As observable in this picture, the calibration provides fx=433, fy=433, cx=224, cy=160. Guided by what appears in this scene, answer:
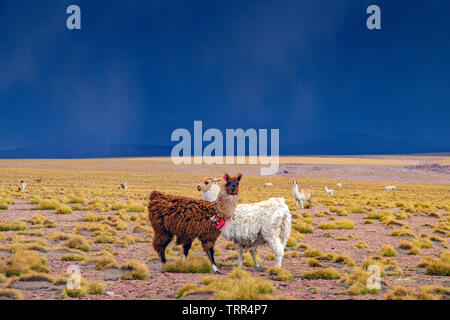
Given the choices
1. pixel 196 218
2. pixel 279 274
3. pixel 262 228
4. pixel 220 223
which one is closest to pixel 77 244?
pixel 196 218

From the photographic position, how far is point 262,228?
8523 millimetres

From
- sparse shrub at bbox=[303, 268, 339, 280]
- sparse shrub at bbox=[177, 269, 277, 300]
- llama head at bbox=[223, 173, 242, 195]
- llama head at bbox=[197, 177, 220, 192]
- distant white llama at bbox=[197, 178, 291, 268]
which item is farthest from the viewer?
llama head at bbox=[197, 177, 220, 192]

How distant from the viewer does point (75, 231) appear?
45.0 ft

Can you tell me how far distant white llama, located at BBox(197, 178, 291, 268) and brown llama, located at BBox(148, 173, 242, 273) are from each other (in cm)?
60

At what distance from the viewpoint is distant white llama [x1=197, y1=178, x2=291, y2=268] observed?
8.46 metres

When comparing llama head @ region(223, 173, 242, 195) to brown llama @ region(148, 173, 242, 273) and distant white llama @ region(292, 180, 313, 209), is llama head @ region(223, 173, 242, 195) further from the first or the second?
distant white llama @ region(292, 180, 313, 209)

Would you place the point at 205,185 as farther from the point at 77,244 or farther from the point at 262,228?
the point at 77,244

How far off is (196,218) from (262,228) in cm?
135

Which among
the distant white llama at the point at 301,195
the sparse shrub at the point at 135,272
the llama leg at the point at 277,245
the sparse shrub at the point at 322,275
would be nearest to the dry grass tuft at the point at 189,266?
the sparse shrub at the point at 135,272

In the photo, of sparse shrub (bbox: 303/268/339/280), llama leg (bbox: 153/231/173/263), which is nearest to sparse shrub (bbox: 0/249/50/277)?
llama leg (bbox: 153/231/173/263)

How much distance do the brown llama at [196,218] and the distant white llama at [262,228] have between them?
601mm

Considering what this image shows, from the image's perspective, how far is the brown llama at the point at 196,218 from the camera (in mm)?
8094

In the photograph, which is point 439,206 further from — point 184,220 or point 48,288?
point 48,288

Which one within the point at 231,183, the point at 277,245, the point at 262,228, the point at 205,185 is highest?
the point at 231,183
